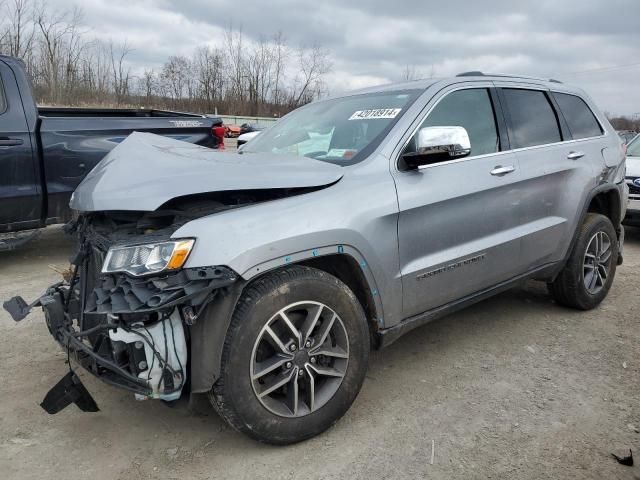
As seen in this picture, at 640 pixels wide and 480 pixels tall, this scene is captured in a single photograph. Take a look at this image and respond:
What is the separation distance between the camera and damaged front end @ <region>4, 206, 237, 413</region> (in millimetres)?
2160

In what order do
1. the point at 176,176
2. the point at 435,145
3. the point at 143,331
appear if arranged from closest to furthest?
the point at 143,331, the point at 176,176, the point at 435,145

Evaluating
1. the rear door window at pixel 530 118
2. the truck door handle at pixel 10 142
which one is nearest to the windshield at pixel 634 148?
the rear door window at pixel 530 118

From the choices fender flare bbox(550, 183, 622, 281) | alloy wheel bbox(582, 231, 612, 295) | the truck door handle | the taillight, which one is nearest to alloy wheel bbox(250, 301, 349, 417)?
fender flare bbox(550, 183, 622, 281)

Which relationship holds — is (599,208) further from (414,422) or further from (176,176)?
(176,176)

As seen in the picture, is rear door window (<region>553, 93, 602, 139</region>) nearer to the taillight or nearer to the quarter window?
the quarter window

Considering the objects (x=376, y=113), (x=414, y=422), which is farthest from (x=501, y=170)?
(x=414, y=422)

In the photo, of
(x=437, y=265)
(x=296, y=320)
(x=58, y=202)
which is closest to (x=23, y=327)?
(x=58, y=202)

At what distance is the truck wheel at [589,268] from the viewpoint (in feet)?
13.6

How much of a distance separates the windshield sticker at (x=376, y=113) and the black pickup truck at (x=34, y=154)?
3575mm

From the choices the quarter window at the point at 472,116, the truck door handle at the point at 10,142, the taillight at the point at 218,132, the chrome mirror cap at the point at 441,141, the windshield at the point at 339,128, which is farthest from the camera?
the taillight at the point at 218,132

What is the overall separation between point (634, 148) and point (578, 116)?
5.19 m

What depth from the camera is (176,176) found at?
7.83ft

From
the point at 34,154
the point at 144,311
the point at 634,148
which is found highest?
the point at 634,148

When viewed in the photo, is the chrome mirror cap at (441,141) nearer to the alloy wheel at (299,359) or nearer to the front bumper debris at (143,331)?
the alloy wheel at (299,359)
